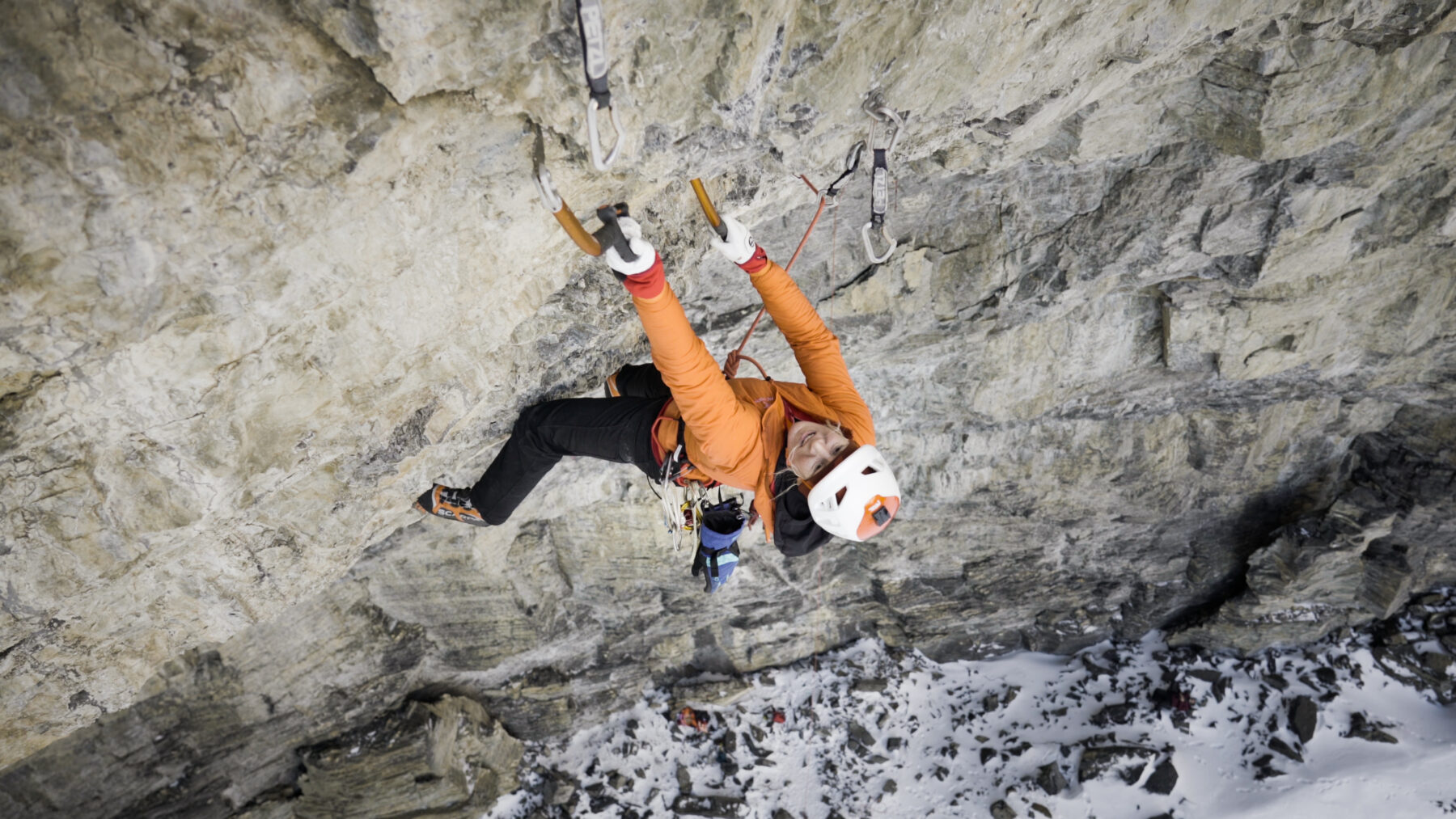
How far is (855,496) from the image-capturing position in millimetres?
2990

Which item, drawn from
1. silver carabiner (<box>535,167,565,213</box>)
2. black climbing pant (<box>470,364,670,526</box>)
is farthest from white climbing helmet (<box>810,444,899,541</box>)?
silver carabiner (<box>535,167,565,213</box>)

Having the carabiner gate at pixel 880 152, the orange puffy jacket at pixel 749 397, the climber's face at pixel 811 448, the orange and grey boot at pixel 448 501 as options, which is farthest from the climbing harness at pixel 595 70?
the orange and grey boot at pixel 448 501

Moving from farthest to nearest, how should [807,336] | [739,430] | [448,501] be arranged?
[448,501] < [807,336] < [739,430]

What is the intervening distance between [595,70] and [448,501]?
8.93ft

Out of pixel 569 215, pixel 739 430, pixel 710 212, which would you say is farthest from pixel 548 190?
pixel 739 430

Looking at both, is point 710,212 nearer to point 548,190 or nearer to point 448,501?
point 548,190

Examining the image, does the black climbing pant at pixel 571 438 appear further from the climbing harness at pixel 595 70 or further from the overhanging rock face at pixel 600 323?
the climbing harness at pixel 595 70

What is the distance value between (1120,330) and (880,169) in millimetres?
3172

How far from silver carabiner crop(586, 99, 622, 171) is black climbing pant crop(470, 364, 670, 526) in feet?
4.75

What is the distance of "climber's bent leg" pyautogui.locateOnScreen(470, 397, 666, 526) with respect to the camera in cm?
347

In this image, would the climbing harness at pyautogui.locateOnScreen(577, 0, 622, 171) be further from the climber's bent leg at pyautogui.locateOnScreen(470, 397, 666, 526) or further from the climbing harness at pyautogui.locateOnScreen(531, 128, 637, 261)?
the climber's bent leg at pyautogui.locateOnScreen(470, 397, 666, 526)

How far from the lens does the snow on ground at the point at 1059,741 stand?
7.29 m

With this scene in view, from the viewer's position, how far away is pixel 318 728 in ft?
21.0

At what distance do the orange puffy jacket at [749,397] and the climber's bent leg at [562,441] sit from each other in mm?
148
